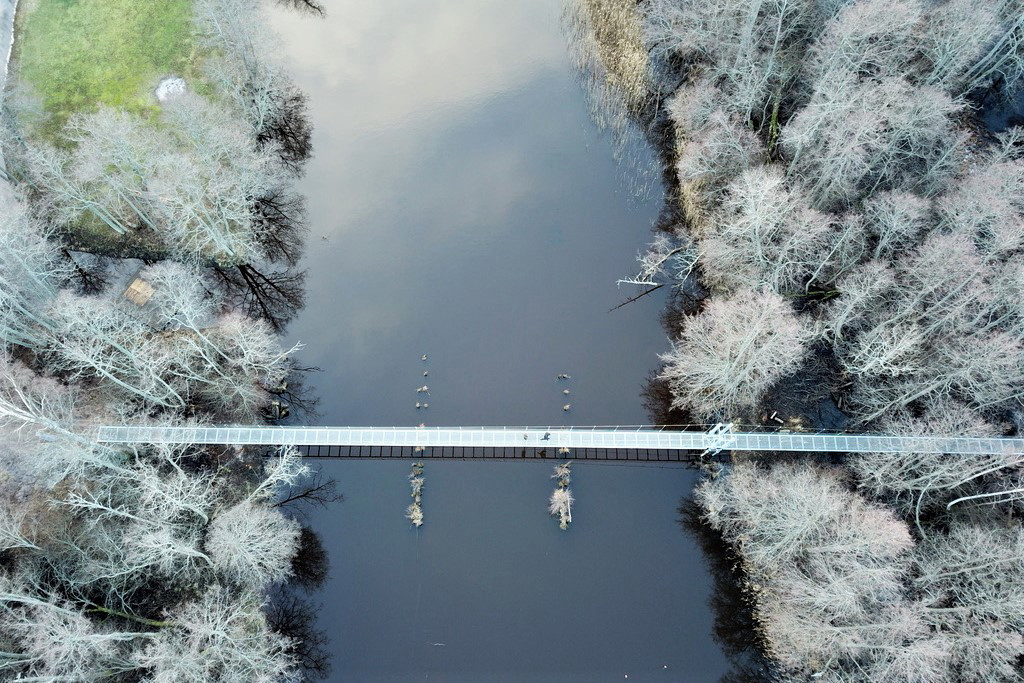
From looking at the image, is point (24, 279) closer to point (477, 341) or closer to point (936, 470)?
point (477, 341)

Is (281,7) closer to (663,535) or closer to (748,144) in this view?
(748,144)

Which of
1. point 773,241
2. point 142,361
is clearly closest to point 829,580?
point 773,241

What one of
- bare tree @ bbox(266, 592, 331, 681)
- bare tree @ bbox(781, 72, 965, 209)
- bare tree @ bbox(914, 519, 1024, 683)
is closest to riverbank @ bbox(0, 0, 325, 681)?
bare tree @ bbox(266, 592, 331, 681)

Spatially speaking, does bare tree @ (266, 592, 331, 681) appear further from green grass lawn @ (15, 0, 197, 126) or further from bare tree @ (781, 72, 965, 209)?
bare tree @ (781, 72, 965, 209)

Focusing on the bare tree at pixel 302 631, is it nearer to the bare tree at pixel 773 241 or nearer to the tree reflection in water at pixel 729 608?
the tree reflection in water at pixel 729 608

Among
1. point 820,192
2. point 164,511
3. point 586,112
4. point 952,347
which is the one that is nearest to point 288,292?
point 164,511

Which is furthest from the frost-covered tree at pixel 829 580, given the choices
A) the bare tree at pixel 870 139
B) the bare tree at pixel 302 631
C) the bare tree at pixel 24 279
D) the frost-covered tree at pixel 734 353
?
the bare tree at pixel 24 279
